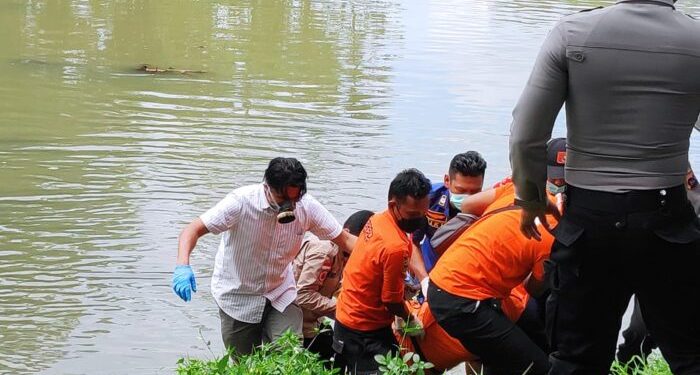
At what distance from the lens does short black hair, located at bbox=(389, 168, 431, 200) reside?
510 centimetres

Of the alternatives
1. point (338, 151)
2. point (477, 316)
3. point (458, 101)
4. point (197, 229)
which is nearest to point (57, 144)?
point (338, 151)

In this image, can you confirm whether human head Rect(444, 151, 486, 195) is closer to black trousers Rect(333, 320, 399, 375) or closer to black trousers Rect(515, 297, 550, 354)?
black trousers Rect(515, 297, 550, 354)

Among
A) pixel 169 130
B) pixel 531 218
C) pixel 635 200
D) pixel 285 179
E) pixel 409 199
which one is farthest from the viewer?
pixel 169 130

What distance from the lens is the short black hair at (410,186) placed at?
510 centimetres

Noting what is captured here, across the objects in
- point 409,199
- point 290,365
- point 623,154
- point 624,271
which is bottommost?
point 290,365

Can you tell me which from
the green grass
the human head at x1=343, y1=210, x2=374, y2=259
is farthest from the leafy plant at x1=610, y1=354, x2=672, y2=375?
the human head at x1=343, y1=210, x2=374, y2=259

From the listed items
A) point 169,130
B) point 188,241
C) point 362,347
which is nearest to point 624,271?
point 362,347

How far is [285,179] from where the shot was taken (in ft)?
17.4

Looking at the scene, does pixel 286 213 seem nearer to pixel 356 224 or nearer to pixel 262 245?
pixel 262 245

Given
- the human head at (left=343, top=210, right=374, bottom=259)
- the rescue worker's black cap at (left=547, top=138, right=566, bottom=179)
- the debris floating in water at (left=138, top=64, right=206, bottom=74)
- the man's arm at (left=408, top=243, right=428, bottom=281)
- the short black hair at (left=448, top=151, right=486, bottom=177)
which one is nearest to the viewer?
the rescue worker's black cap at (left=547, top=138, right=566, bottom=179)

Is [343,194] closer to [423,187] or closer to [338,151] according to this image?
[338,151]

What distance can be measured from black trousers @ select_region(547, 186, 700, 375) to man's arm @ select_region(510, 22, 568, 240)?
0.17m

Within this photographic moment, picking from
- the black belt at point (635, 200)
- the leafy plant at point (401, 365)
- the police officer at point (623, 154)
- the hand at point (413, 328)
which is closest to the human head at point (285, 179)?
the hand at point (413, 328)

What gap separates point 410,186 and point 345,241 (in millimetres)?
738
